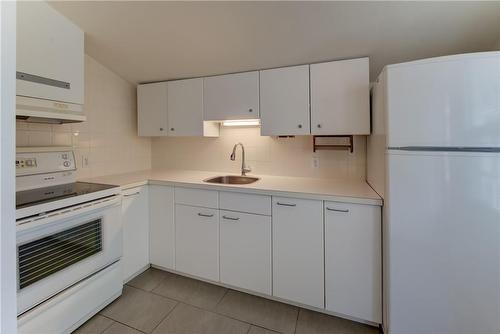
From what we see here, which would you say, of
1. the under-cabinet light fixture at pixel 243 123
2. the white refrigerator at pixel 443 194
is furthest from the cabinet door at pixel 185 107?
the white refrigerator at pixel 443 194

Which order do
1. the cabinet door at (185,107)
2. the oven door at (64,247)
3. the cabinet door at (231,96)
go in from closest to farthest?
the oven door at (64,247) < the cabinet door at (231,96) < the cabinet door at (185,107)

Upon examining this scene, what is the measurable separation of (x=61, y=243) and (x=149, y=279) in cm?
92

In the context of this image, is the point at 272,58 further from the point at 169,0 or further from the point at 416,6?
the point at 416,6

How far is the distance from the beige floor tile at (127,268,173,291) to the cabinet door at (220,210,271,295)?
2.06ft

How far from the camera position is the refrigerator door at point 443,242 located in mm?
1238

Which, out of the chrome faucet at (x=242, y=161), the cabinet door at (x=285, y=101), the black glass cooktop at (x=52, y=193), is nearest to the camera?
the black glass cooktop at (x=52, y=193)

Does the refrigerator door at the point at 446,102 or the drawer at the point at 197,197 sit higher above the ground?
the refrigerator door at the point at 446,102

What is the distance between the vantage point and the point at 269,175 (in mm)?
2518

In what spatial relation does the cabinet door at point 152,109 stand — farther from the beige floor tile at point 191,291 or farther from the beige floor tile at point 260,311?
the beige floor tile at point 260,311

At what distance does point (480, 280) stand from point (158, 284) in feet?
7.48

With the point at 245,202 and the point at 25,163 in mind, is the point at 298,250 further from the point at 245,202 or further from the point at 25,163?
the point at 25,163

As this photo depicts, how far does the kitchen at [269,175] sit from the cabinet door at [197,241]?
0.05 feet

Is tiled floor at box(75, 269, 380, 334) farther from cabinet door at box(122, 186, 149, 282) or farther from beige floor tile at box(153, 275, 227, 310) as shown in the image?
cabinet door at box(122, 186, 149, 282)

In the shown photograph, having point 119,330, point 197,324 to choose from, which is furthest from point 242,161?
point 119,330
